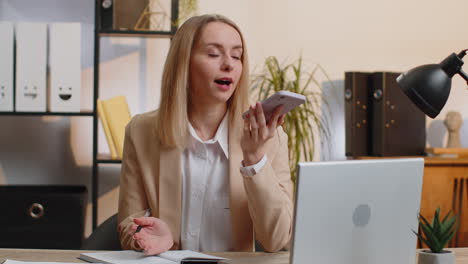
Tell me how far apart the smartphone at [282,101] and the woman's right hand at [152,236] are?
0.36 meters

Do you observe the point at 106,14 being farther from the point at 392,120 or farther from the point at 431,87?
the point at 431,87

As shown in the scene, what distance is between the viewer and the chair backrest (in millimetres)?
1953

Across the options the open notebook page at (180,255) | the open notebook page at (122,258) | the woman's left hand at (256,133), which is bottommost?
the open notebook page at (122,258)

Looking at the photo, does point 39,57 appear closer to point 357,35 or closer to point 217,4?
point 217,4

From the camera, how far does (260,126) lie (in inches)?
67.0

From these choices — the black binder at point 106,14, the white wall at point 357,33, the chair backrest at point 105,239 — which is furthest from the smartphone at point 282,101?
the white wall at point 357,33

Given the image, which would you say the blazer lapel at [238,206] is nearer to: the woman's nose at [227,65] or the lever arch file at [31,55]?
the woman's nose at [227,65]

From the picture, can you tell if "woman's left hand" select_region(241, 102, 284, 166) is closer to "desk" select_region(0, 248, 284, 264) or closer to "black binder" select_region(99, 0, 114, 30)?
"desk" select_region(0, 248, 284, 264)

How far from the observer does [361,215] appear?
1.29m

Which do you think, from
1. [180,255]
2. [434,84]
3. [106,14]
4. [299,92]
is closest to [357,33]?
[299,92]

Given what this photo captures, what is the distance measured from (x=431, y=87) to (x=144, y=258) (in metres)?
0.77

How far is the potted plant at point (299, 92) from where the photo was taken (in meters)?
3.51

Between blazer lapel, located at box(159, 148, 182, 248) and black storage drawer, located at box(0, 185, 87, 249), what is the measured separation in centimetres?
131

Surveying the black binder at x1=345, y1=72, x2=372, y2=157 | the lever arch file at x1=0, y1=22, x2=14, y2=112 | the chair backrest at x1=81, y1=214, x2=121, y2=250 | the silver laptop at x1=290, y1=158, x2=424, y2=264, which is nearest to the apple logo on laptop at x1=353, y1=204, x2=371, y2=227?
the silver laptop at x1=290, y1=158, x2=424, y2=264
